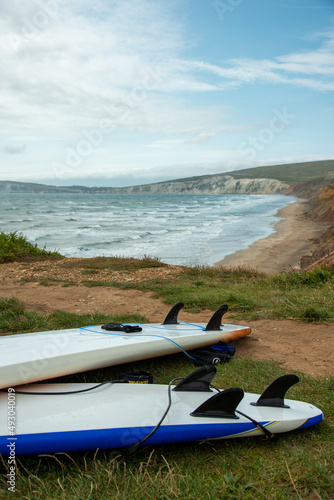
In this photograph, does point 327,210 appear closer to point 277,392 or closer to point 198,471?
point 277,392

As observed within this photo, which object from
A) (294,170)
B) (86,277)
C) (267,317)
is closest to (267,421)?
(267,317)

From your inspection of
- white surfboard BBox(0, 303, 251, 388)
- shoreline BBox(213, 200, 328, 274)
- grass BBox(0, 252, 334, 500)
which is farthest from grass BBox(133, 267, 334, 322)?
shoreline BBox(213, 200, 328, 274)

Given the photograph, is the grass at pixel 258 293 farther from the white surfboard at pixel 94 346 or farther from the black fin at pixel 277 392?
the black fin at pixel 277 392

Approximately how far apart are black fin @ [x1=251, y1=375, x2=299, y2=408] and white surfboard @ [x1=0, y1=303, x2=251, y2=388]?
4.06ft

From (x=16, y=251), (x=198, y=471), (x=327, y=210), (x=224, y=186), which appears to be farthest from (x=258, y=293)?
(x=224, y=186)

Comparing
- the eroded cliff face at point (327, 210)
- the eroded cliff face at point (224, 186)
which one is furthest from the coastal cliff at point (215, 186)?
the eroded cliff face at point (327, 210)

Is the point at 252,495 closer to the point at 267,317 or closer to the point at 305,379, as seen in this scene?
the point at 305,379

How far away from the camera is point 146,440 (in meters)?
2.45

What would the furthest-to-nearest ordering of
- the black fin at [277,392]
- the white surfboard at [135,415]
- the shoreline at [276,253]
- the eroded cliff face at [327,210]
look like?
1. the eroded cliff face at [327,210]
2. the shoreline at [276,253]
3. the black fin at [277,392]
4. the white surfboard at [135,415]

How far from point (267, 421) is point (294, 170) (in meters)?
139

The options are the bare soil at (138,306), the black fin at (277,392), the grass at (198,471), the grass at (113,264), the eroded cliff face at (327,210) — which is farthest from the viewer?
the eroded cliff face at (327,210)

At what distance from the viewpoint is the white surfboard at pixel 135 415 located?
7.84 ft

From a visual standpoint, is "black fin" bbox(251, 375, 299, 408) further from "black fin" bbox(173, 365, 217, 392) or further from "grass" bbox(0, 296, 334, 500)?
"black fin" bbox(173, 365, 217, 392)

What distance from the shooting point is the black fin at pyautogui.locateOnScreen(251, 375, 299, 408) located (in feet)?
9.27
